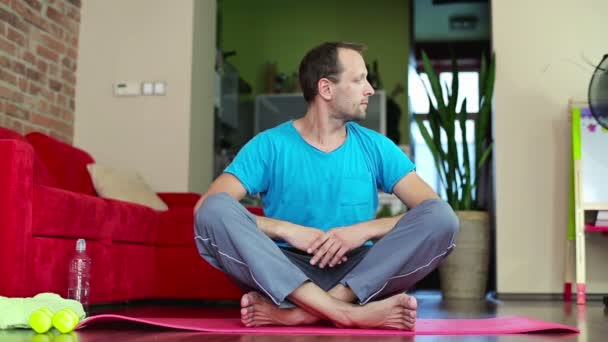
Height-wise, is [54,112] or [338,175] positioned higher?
[54,112]

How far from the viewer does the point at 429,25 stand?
8266 millimetres

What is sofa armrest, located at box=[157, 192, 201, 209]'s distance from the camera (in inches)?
171

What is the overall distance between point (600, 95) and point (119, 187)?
2.36 metres

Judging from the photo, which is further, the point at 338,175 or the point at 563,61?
the point at 563,61

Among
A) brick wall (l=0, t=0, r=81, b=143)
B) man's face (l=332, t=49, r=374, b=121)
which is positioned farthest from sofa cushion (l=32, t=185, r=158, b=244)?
man's face (l=332, t=49, r=374, b=121)

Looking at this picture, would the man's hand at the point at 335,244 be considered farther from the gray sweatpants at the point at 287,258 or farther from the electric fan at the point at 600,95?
the electric fan at the point at 600,95

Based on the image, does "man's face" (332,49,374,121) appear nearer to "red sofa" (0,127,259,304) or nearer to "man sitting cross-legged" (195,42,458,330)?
"man sitting cross-legged" (195,42,458,330)

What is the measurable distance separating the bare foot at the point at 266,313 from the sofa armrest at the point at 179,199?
2.34m

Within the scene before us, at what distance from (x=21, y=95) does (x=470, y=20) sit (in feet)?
17.8

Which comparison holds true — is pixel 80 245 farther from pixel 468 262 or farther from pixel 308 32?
pixel 308 32

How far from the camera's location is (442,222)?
201cm

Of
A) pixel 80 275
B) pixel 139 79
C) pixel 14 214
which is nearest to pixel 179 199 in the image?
pixel 139 79

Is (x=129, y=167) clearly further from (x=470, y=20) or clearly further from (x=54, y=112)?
(x=470, y=20)

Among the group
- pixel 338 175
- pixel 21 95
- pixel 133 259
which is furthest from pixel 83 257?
pixel 21 95
